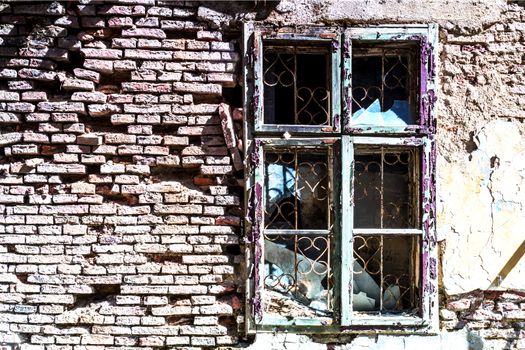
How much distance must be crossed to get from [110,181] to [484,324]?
8.28 feet

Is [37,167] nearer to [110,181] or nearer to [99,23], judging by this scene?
[110,181]

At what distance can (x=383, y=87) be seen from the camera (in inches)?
121

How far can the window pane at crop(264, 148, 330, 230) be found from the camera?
308 centimetres

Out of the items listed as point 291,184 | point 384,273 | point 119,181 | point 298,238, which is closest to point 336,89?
point 291,184

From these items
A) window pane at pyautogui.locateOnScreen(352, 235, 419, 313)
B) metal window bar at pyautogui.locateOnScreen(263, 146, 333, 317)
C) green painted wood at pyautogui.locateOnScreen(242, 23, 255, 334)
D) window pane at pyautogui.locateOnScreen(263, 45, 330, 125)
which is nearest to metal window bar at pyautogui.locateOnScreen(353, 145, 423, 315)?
window pane at pyautogui.locateOnScreen(352, 235, 419, 313)

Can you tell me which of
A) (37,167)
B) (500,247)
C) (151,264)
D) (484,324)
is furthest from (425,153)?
(37,167)

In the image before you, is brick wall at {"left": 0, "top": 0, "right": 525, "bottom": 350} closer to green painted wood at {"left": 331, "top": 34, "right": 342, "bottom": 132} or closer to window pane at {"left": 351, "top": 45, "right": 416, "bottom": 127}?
green painted wood at {"left": 331, "top": 34, "right": 342, "bottom": 132}

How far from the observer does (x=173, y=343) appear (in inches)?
114

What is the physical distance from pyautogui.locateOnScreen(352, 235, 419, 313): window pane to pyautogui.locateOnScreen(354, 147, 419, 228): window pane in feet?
0.40

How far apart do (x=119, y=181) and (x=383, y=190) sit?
67.5 inches

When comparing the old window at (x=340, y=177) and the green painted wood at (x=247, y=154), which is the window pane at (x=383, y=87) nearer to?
the old window at (x=340, y=177)

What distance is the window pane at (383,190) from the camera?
312 centimetres

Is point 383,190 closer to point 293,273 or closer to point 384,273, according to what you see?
point 384,273

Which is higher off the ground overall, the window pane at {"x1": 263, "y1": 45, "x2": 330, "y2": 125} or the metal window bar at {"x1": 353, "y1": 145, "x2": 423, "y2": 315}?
the window pane at {"x1": 263, "y1": 45, "x2": 330, "y2": 125}
